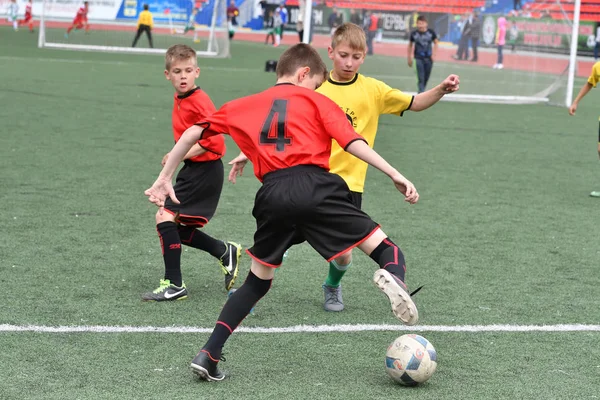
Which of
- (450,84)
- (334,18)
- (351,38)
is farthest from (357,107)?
(334,18)

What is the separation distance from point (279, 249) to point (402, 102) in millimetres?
1474

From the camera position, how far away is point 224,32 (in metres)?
31.6

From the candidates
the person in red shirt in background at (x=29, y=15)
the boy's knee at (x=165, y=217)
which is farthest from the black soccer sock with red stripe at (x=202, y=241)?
the person in red shirt in background at (x=29, y=15)

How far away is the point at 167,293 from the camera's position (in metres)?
5.68

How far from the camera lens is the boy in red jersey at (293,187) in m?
4.23

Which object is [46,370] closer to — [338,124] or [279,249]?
[279,249]

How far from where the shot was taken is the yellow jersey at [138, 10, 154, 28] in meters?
29.9

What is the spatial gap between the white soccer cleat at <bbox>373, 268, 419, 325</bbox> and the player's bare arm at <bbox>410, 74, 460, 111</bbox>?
1.27 meters

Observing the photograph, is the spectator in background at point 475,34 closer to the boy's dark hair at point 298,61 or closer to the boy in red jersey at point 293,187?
the boy's dark hair at point 298,61

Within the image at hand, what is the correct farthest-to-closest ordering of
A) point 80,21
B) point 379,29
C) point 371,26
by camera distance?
1. point 80,21
2. point 371,26
3. point 379,29

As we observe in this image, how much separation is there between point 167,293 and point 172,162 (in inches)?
56.4

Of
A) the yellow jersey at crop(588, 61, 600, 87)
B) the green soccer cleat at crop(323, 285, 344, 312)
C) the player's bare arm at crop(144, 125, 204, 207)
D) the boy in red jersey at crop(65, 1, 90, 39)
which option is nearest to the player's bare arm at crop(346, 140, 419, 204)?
the player's bare arm at crop(144, 125, 204, 207)

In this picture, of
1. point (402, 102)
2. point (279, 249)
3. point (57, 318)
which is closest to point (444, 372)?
point (279, 249)

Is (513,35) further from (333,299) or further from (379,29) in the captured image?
(333,299)
